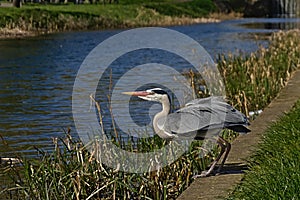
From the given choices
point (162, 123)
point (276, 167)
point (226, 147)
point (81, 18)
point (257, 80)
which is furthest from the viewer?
point (81, 18)

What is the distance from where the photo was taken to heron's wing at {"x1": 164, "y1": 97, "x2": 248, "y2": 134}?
7.39 meters

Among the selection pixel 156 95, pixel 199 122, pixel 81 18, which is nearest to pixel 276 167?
pixel 199 122

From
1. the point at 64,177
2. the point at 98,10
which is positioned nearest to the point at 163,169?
the point at 64,177

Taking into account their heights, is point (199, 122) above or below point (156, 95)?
below

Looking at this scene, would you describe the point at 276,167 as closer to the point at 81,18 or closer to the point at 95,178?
the point at 95,178

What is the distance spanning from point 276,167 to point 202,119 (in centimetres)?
105

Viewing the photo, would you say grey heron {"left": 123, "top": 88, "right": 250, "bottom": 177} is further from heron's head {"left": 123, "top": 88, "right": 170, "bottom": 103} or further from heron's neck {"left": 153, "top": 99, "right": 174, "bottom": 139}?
heron's head {"left": 123, "top": 88, "right": 170, "bottom": 103}

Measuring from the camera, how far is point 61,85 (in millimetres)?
19219

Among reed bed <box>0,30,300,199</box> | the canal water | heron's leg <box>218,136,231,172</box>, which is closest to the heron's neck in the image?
reed bed <box>0,30,300,199</box>

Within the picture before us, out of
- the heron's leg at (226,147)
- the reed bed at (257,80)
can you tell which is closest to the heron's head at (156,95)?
the heron's leg at (226,147)

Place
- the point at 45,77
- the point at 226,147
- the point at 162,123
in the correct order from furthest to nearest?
the point at 45,77 < the point at 226,147 < the point at 162,123

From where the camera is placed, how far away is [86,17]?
4506 centimetres

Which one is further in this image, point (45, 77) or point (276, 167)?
point (45, 77)

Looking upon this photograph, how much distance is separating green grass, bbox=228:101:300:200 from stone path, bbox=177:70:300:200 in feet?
0.51
